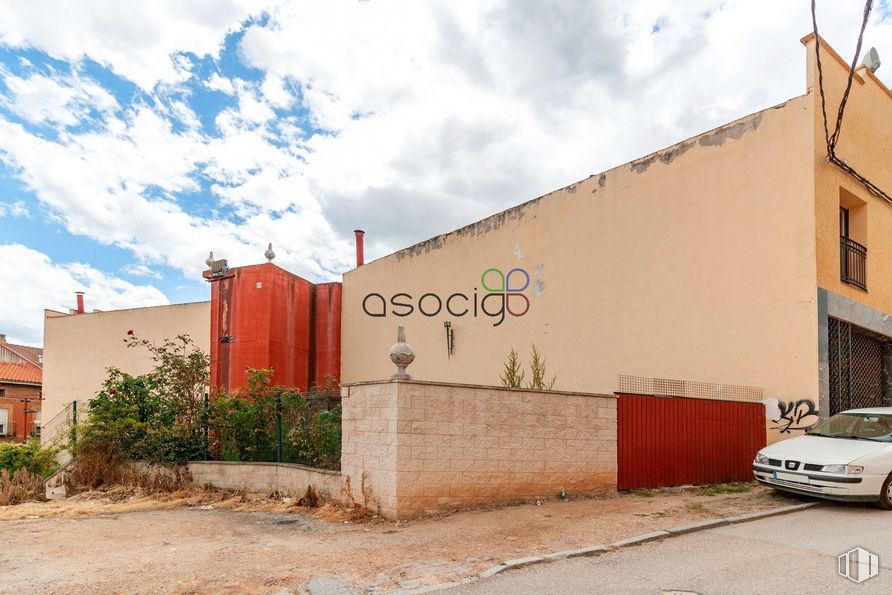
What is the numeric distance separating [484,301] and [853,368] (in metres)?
8.38

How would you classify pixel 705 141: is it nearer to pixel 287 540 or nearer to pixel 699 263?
pixel 699 263

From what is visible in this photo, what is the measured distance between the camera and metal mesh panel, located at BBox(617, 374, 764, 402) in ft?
35.0

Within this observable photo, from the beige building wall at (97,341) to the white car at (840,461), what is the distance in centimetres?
1745

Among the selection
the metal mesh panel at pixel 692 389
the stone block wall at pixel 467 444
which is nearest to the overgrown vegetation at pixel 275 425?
the stone block wall at pixel 467 444

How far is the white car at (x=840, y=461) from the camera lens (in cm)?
720

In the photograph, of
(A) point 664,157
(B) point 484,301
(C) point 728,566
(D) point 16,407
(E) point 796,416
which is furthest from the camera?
(D) point 16,407

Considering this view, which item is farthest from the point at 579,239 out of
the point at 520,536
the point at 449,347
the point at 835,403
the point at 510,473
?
the point at 520,536

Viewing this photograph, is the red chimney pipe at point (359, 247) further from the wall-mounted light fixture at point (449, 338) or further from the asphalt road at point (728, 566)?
the asphalt road at point (728, 566)

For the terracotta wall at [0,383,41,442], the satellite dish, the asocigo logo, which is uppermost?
the satellite dish

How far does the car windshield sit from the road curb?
110 cm

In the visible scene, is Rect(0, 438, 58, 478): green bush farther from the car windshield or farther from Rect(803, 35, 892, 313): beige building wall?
Rect(803, 35, 892, 313): beige building wall

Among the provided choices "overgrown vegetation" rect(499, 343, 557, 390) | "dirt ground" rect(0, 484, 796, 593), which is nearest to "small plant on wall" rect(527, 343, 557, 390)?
"overgrown vegetation" rect(499, 343, 557, 390)

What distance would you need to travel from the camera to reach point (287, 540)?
6.75 meters

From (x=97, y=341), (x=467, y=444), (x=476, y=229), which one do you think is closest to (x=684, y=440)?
(x=467, y=444)
